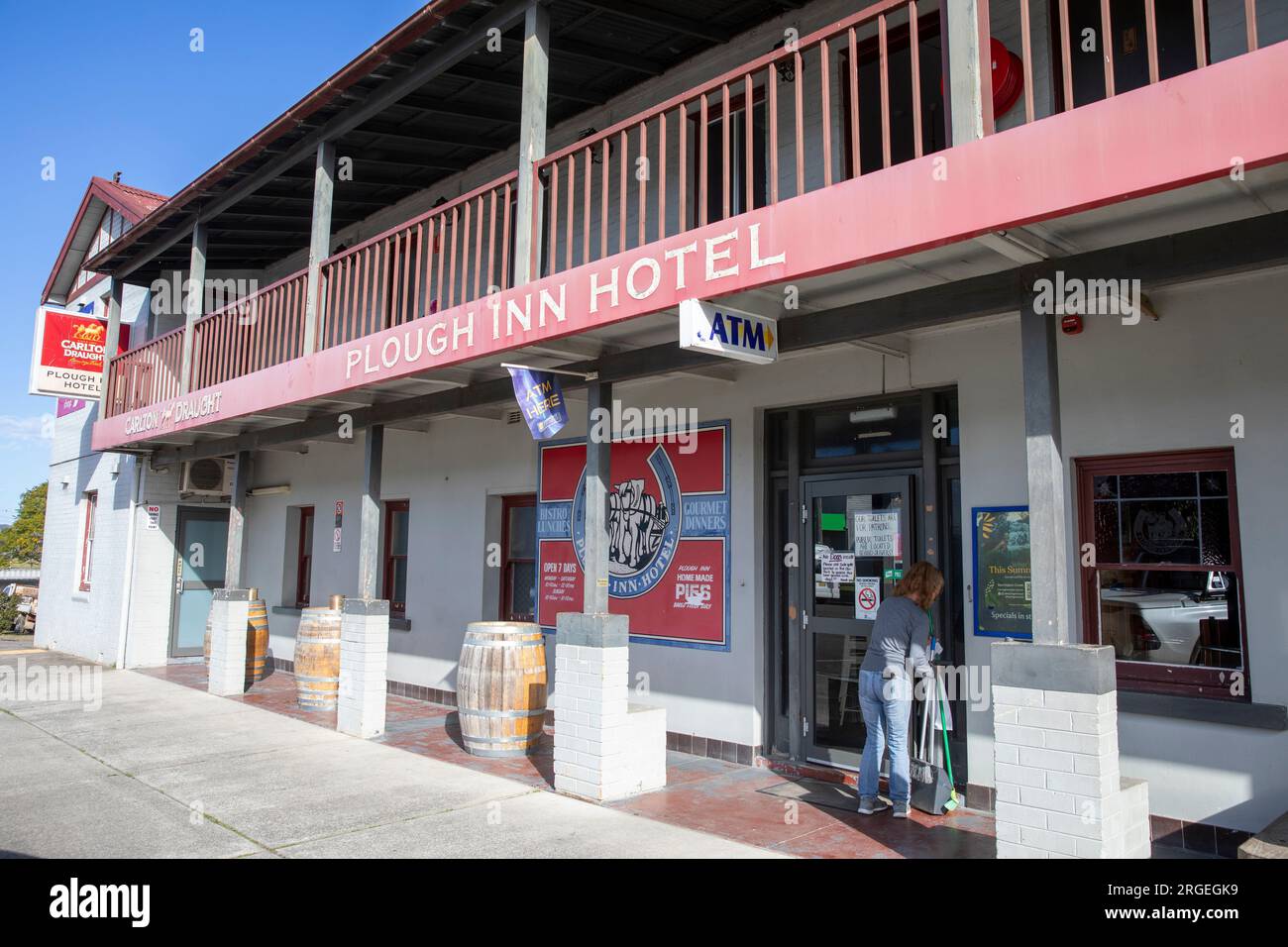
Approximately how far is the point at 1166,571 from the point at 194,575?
1351 cm

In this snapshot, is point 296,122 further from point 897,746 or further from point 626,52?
point 897,746

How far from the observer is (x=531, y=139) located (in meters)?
6.37

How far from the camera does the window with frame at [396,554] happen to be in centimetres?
1142

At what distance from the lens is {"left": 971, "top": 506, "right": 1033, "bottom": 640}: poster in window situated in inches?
227

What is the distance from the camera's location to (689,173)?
8.07 meters

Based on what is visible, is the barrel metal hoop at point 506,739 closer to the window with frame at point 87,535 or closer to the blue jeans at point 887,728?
the blue jeans at point 887,728

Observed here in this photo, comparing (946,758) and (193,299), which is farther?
(193,299)

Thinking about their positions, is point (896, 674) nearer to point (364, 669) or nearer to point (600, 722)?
point (600, 722)

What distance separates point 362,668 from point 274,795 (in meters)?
2.14

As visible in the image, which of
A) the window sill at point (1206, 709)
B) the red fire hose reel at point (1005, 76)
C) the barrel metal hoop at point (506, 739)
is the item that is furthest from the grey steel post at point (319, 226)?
the window sill at point (1206, 709)

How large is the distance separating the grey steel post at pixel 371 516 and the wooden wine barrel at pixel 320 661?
1.05 metres

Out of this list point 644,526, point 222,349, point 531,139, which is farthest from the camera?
point 222,349

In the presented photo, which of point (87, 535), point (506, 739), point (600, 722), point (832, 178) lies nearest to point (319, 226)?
point (832, 178)
